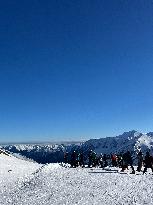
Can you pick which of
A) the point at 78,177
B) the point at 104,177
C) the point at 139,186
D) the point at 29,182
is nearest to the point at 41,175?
the point at 29,182

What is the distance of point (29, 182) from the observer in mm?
31812

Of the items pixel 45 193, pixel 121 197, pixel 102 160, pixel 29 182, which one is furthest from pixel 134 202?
pixel 102 160

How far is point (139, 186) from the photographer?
83.5 ft

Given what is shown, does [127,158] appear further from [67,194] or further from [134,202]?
[134,202]

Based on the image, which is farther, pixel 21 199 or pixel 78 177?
pixel 78 177

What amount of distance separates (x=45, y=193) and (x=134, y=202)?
26.0ft

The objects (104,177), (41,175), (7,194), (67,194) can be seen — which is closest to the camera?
(67,194)

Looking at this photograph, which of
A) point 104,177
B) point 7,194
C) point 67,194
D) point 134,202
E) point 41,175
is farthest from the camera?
point 41,175

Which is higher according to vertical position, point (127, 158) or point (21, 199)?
point (127, 158)

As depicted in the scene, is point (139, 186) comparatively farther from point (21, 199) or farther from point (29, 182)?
point (29, 182)

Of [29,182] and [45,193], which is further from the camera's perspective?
[29,182]

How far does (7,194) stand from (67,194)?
6.38 metres

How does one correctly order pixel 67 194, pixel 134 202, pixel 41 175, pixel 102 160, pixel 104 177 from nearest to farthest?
pixel 134 202 < pixel 67 194 < pixel 104 177 < pixel 41 175 < pixel 102 160

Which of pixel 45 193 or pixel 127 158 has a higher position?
pixel 127 158
